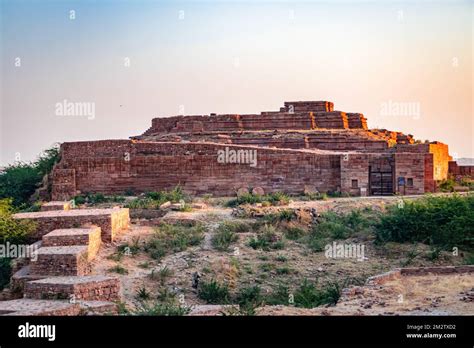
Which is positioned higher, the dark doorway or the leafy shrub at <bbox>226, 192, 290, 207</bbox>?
the dark doorway

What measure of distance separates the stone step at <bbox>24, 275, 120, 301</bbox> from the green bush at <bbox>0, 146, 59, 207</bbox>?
11.4 m

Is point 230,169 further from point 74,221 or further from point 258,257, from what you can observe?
point 74,221

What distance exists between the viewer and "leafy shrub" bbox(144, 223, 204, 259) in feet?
47.0

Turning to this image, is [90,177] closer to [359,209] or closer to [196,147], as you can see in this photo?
[196,147]

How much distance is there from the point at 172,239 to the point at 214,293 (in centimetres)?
298

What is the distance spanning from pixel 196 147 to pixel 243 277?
897cm

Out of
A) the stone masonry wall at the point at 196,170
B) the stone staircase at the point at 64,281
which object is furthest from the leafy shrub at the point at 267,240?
the stone masonry wall at the point at 196,170

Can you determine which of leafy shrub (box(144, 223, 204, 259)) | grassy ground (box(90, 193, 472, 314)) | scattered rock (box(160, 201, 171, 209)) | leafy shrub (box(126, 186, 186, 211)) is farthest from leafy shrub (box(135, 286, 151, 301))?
scattered rock (box(160, 201, 171, 209))

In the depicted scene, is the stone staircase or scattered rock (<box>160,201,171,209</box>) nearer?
the stone staircase

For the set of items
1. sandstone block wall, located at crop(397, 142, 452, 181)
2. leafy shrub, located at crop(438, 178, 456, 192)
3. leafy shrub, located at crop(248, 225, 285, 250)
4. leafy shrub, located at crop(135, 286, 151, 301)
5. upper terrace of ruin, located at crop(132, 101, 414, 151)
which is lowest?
leafy shrub, located at crop(135, 286, 151, 301)

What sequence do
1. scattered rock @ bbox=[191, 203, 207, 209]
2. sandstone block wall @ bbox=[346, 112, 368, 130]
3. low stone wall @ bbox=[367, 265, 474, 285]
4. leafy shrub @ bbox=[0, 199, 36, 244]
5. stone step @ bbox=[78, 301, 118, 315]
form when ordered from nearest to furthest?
stone step @ bbox=[78, 301, 118, 315] → low stone wall @ bbox=[367, 265, 474, 285] → leafy shrub @ bbox=[0, 199, 36, 244] → scattered rock @ bbox=[191, 203, 207, 209] → sandstone block wall @ bbox=[346, 112, 368, 130]

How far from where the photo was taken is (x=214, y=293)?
12.1 m

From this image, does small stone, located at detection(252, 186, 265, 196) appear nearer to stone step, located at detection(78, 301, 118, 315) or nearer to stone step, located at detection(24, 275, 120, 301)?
stone step, located at detection(24, 275, 120, 301)

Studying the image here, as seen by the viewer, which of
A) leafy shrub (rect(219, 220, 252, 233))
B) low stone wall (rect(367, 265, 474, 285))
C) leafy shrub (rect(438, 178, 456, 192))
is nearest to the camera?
low stone wall (rect(367, 265, 474, 285))
